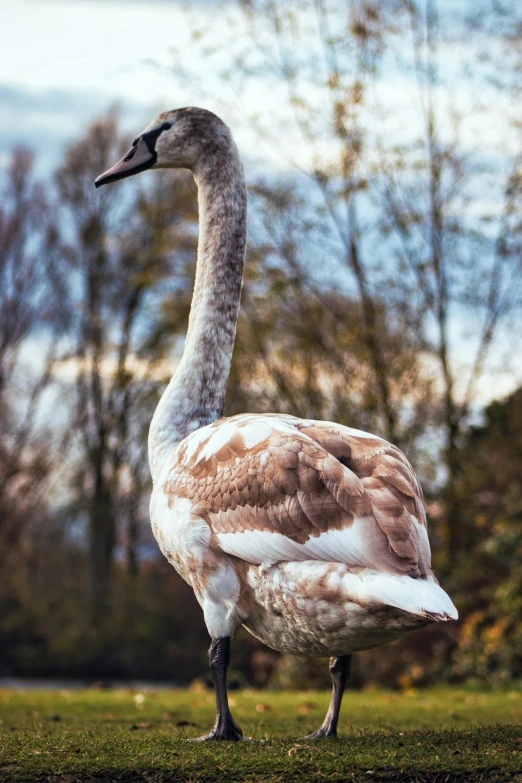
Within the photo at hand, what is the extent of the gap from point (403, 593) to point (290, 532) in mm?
708

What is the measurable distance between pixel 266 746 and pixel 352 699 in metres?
6.05

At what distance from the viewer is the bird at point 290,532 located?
14.0 feet

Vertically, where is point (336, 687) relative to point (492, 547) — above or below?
below

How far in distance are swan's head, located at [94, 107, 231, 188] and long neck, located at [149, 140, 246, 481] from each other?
0.08 meters

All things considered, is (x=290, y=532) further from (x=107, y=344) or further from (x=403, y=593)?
(x=107, y=344)

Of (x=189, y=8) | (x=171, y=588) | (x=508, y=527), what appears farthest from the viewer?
(x=171, y=588)

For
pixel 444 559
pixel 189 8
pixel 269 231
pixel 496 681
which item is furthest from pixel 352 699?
pixel 189 8

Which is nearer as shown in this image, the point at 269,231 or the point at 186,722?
the point at 186,722

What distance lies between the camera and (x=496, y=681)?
532 inches

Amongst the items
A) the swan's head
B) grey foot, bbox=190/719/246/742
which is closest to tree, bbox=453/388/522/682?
the swan's head

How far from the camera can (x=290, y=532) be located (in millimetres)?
4535

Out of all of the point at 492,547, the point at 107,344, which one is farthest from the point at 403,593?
the point at 107,344

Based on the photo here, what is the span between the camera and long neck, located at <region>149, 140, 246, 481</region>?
5805mm

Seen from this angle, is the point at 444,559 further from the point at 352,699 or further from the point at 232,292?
the point at 232,292
